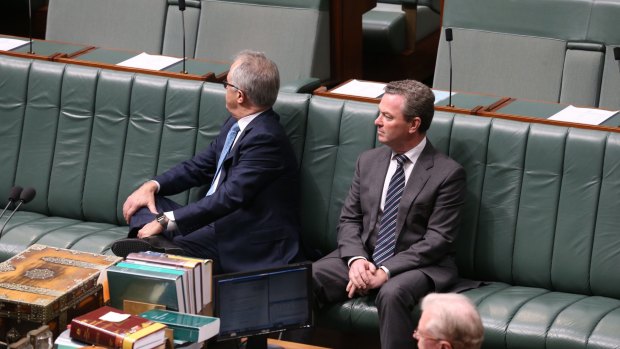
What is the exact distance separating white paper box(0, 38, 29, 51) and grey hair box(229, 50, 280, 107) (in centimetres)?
118

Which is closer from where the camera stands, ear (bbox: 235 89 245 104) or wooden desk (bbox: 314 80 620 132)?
wooden desk (bbox: 314 80 620 132)

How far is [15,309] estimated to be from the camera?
2814mm

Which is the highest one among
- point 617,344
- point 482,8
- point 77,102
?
point 482,8

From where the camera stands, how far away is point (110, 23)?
5391 mm

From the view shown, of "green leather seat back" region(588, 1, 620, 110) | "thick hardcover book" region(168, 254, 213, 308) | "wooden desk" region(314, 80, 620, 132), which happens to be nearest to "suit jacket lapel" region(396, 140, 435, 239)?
"wooden desk" region(314, 80, 620, 132)

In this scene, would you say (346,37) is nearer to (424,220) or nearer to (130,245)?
(424,220)

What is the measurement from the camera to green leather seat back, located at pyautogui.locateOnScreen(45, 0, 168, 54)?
5.30 metres

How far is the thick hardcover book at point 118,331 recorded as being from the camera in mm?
2672

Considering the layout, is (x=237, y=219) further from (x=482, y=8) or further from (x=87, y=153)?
(x=482, y=8)

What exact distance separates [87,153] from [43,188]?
8.8 inches

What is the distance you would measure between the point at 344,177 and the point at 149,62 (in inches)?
38.4

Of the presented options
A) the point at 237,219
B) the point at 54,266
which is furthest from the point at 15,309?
the point at 237,219

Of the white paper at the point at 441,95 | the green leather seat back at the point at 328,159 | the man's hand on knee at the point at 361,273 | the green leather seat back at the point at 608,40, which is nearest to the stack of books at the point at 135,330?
the man's hand on knee at the point at 361,273

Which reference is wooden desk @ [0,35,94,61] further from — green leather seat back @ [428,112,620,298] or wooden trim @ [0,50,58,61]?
green leather seat back @ [428,112,620,298]
